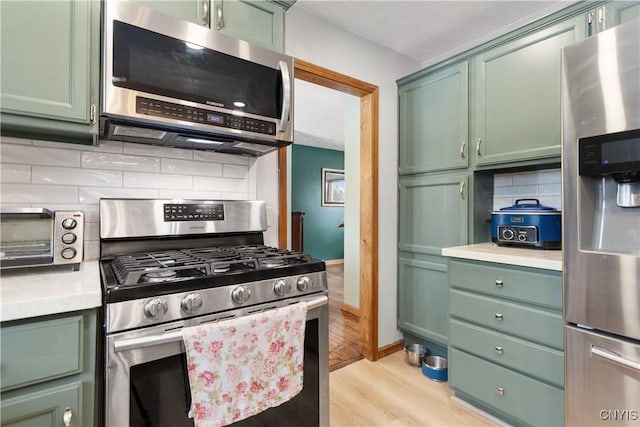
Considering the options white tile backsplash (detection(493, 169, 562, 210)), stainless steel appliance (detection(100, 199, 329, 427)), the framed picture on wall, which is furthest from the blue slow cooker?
the framed picture on wall

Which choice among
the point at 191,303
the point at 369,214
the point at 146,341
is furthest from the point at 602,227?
the point at 146,341

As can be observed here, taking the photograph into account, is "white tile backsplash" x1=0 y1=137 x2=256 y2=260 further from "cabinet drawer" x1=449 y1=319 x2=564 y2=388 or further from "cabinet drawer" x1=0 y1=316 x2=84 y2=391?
"cabinet drawer" x1=449 y1=319 x2=564 y2=388

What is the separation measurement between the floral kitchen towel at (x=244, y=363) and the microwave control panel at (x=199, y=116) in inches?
31.1

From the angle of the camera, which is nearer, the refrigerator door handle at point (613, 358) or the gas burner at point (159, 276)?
the gas burner at point (159, 276)

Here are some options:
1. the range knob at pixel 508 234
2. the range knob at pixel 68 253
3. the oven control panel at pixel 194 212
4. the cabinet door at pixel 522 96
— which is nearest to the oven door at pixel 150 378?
the range knob at pixel 68 253

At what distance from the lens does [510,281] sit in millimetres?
1597

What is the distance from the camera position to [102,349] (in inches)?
37.7

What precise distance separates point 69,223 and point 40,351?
47 cm

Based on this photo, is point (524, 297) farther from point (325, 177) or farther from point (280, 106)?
point (325, 177)

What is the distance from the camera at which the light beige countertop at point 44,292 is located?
81cm

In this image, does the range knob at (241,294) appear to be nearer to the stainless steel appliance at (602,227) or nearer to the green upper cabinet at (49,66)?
the green upper cabinet at (49,66)

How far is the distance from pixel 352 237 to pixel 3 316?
3021 millimetres

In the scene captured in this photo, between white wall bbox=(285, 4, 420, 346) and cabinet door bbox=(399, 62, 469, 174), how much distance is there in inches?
4.2

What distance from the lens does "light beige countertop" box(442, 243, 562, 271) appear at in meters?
1.46
